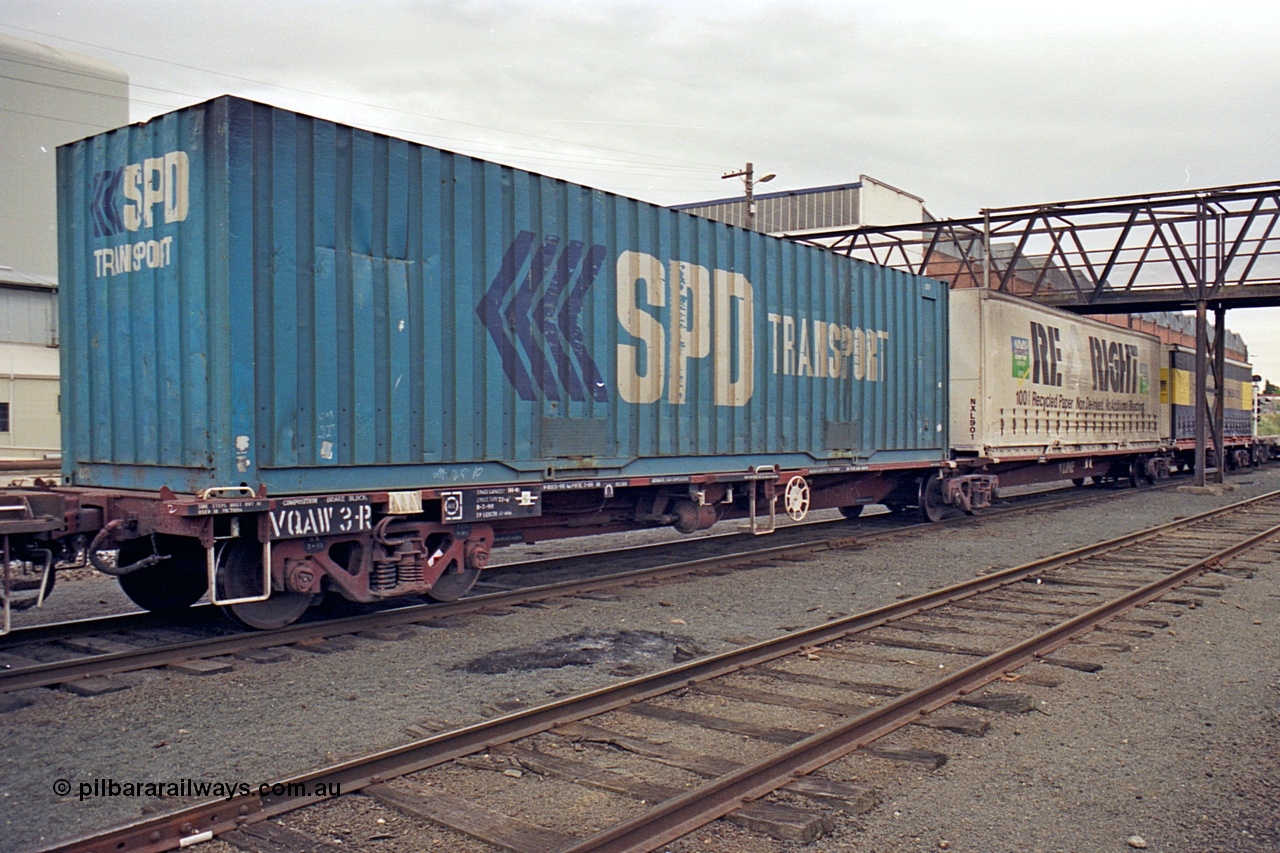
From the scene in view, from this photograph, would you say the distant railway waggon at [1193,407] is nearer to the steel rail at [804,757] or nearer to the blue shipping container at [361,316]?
the blue shipping container at [361,316]

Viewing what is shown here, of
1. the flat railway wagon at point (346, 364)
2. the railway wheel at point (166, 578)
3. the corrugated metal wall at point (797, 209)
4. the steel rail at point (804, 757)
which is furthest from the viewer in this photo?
the corrugated metal wall at point (797, 209)

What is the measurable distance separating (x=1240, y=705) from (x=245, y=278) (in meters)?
6.79

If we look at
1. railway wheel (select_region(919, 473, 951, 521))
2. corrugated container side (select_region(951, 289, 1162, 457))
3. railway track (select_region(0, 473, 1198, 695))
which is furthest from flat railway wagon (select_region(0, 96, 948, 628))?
corrugated container side (select_region(951, 289, 1162, 457))

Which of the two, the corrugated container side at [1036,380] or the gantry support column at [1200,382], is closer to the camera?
the corrugated container side at [1036,380]

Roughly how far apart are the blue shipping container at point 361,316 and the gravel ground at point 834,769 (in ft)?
4.85

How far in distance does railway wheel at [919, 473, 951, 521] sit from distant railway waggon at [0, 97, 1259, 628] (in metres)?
4.92

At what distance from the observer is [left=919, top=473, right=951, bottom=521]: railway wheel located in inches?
592

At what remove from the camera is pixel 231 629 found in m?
7.32

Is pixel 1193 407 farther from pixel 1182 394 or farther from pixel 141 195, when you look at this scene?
pixel 141 195

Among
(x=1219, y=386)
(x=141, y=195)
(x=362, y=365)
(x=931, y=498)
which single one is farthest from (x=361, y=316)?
(x=1219, y=386)

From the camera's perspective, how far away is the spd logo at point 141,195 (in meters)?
6.82

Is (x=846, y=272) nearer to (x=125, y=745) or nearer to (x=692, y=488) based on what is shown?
(x=692, y=488)

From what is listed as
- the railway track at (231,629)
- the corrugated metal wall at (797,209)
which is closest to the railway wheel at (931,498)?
the railway track at (231,629)

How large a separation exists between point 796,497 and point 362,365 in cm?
609
